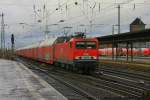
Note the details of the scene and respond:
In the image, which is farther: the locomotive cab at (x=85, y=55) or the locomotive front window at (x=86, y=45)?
the locomotive front window at (x=86, y=45)

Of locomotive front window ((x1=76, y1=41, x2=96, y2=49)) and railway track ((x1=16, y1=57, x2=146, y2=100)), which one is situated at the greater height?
locomotive front window ((x1=76, y1=41, x2=96, y2=49))

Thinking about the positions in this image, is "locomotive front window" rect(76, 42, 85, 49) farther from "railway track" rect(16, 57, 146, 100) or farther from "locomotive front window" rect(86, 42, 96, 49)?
"railway track" rect(16, 57, 146, 100)

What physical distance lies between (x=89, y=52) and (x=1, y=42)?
191 feet

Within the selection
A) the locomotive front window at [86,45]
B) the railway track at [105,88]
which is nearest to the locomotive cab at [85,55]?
the locomotive front window at [86,45]

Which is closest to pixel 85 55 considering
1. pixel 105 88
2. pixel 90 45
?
pixel 90 45

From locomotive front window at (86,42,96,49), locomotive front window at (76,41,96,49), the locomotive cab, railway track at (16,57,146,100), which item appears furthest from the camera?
locomotive front window at (86,42,96,49)

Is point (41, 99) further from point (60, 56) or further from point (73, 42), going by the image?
point (60, 56)

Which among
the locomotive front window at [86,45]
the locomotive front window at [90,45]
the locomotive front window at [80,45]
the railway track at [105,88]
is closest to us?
the railway track at [105,88]

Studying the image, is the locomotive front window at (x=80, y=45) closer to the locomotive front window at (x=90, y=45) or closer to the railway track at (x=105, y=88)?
the locomotive front window at (x=90, y=45)

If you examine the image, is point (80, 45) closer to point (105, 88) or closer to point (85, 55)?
point (85, 55)

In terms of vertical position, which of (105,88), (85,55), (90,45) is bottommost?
(105,88)

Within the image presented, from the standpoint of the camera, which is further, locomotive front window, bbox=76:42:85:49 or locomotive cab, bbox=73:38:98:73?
locomotive front window, bbox=76:42:85:49

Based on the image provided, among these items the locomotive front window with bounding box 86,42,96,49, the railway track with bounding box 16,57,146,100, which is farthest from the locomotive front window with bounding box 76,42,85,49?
the railway track with bounding box 16,57,146,100

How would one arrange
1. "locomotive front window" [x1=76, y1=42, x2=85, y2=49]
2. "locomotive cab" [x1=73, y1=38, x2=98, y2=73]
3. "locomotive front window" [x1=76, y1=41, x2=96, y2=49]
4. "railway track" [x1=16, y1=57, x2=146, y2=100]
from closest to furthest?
"railway track" [x1=16, y1=57, x2=146, y2=100] → "locomotive cab" [x1=73, y1=38, x2=98, y2=73] → "locomotive front window" [x1=76, y1=42, x2=85, y2=49] → "locomotive front window" [x1=76, y1=41, x2=96, y2=49]
